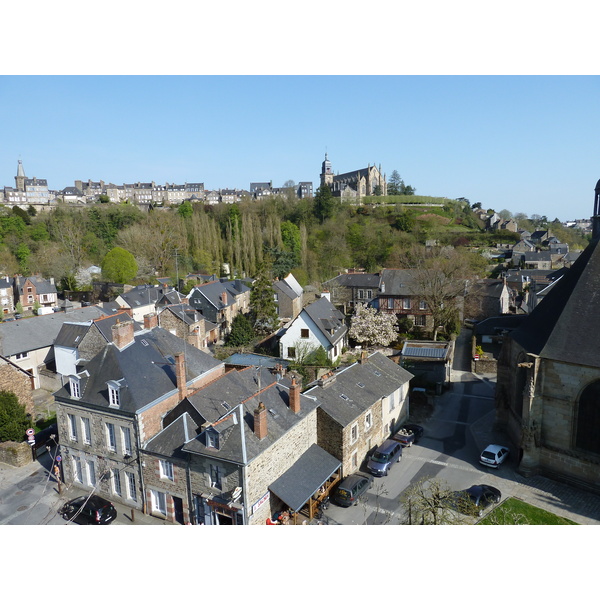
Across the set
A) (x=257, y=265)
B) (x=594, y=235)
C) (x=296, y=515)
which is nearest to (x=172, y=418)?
(x=296, y=515)

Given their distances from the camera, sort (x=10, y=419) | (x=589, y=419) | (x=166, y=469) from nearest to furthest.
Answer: (x=166, y=469)
(x=589, y=419)
(x=10, y=419)

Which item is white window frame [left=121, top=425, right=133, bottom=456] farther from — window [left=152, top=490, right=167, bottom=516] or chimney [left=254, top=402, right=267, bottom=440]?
chimney [left=254, top=402, right=267, bottom=440]

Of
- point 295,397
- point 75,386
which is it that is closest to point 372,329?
point 295,397

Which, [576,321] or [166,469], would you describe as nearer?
[166,469]

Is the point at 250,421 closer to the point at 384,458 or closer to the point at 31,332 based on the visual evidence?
the point at 384,458

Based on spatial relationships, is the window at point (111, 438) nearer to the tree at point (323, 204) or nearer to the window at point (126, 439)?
the window at point (126, 439)

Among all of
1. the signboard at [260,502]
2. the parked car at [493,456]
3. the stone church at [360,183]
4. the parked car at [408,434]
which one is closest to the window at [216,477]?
the signboard at [260,502]

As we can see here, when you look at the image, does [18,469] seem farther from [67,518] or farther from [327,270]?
[327,270]
